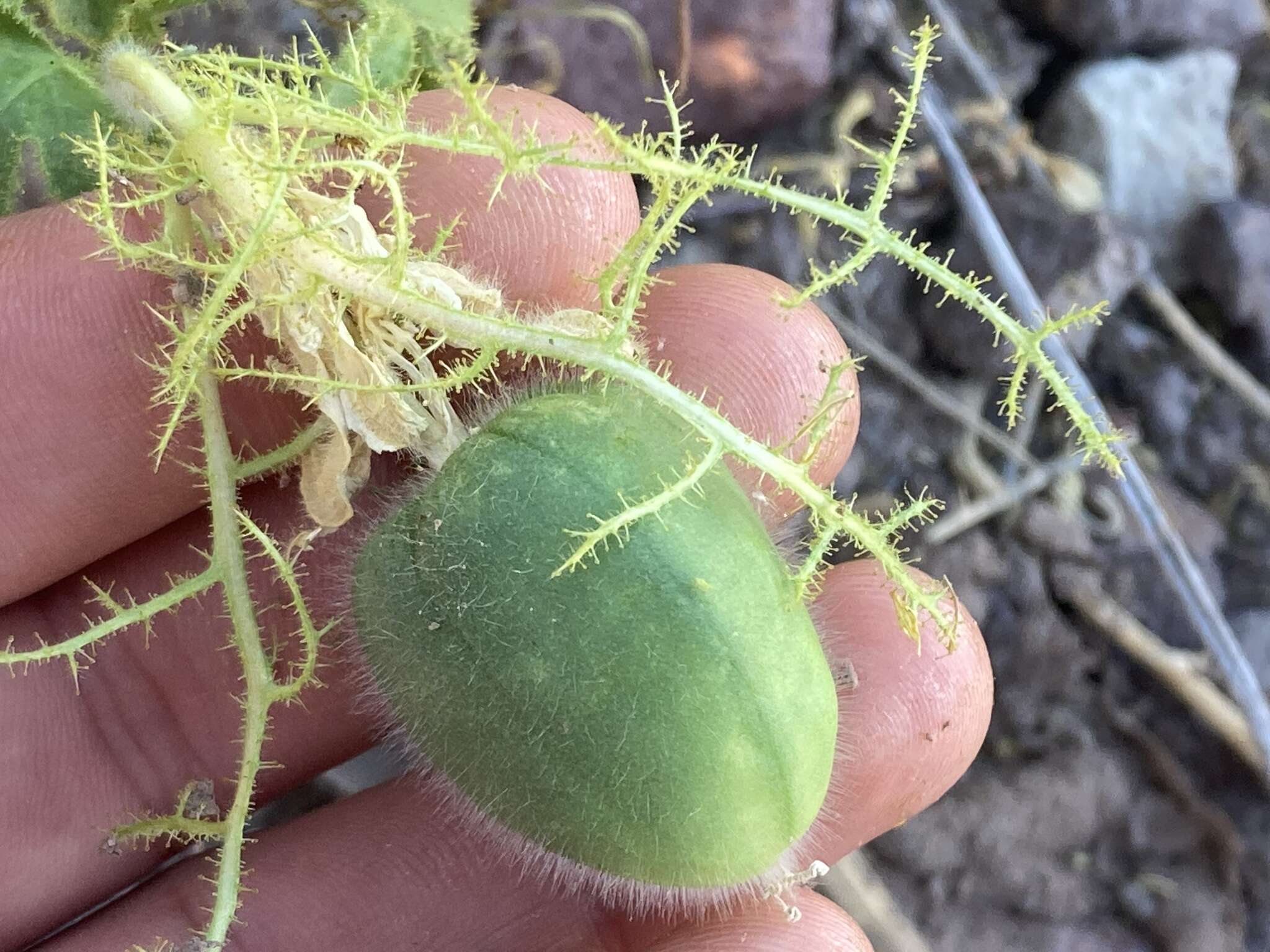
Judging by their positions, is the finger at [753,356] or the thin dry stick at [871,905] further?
the thin dry stick at [871,905]

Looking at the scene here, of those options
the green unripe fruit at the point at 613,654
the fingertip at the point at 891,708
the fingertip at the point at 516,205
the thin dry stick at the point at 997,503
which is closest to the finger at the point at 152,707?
the fingertip at the point at 516,205

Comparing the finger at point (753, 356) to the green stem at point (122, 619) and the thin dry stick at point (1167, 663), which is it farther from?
the thin dry stick at point (1167, 663)

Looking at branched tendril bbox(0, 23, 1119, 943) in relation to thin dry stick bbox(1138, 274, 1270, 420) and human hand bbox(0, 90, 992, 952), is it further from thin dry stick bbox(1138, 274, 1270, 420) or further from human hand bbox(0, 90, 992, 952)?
thin dry stick bbox(1138, 274, 1270, 420)

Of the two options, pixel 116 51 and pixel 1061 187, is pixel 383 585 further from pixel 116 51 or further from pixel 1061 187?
pixel 1061 187

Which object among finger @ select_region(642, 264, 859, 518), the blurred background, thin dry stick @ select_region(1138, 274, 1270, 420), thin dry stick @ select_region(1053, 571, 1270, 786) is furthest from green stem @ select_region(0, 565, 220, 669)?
thin dry stick @ select_region(1138, 274, 1270, 420)

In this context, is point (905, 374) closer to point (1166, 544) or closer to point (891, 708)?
point (1166, 544)

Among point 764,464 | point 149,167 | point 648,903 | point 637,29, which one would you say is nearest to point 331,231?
point 149,167
